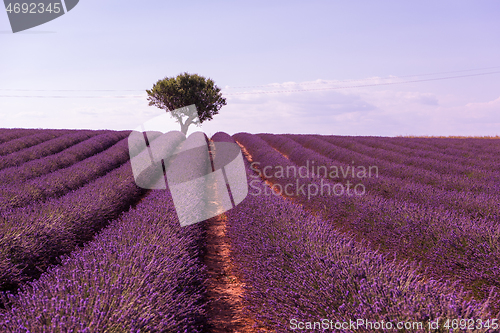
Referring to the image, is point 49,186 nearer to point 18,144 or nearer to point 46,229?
point 46,229

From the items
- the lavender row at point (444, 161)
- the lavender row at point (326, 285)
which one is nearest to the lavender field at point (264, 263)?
the lavender row at point (326, 285)

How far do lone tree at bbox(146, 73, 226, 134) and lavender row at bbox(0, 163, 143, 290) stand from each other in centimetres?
2030

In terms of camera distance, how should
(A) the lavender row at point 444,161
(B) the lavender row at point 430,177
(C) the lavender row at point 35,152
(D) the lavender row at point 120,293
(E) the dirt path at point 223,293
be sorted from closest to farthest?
(D) the lavender row at point 120,293
(E) the dirt path at point 223,293
(B) the lavender row at point 430,177
(A) the lavender row at point 444,161
(C) the lavender row at point 35,152

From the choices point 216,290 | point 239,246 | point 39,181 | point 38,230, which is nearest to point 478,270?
point 239,246

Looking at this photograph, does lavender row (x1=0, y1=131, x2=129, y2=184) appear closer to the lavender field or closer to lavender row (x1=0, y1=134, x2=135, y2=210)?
lavender row (x1=0, y1=134, x2=135, y2=210)

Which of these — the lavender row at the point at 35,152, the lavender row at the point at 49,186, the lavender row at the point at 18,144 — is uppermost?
the lavender row at the point at 18,144

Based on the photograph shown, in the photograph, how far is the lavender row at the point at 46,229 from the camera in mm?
3352

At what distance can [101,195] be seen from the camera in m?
5.78

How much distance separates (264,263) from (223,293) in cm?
94

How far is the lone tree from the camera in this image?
25.0 m

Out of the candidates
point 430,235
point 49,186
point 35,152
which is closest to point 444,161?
point 430,235

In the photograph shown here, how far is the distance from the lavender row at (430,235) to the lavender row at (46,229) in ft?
14.0

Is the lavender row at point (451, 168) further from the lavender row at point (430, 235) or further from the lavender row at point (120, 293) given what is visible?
the lavender row at point (120, 293)

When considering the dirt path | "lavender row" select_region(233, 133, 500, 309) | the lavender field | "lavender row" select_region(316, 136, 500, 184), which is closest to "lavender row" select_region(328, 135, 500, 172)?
"lavender row" select_region(316, 136, 500, 184)
